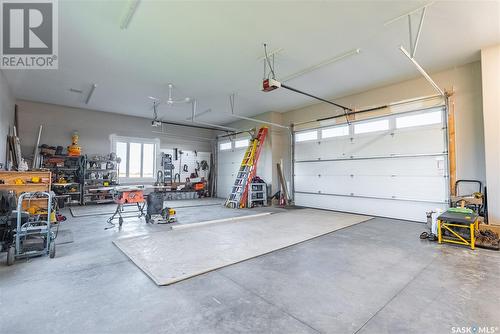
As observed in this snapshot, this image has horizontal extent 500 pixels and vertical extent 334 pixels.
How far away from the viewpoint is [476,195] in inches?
181

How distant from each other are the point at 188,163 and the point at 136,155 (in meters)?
2.36

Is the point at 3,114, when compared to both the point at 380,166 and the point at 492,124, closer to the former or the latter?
the point at 380,166

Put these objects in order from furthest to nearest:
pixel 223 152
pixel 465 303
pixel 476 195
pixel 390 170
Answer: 1. pixel 223 152
2. pixel 390 170
3. pixel 476 195
4. pixel 465 303

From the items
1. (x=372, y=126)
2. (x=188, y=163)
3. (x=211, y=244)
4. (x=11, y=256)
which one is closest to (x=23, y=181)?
(x=11, y=256)

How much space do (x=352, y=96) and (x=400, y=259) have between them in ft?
17.5

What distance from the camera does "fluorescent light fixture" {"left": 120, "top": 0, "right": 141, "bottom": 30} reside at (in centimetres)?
326

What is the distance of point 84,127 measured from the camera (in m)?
8.91

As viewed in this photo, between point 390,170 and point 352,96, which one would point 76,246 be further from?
point 352,96

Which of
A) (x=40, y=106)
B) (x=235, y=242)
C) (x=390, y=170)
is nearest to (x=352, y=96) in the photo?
(x=390, y=170)

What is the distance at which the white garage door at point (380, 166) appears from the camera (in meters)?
5.63

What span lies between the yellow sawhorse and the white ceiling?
3.15 metres

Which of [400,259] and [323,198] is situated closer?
[400,259]

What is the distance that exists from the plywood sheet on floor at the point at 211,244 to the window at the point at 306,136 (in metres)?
3.29

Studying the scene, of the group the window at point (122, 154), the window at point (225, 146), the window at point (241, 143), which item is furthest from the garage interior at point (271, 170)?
the window at point (225, 146)
